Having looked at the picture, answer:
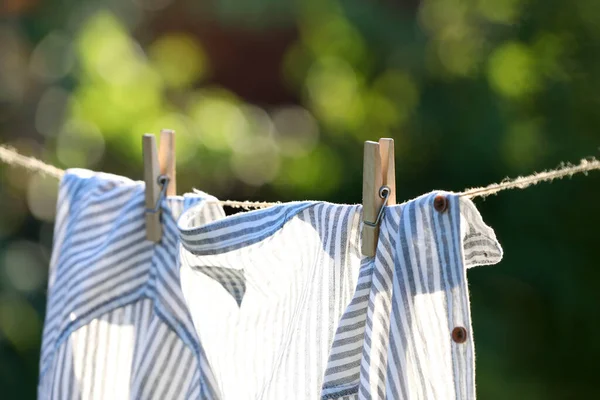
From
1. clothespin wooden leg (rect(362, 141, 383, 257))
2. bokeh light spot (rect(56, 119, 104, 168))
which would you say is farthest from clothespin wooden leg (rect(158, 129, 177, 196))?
bokeh light spot (rect(56, 119, 104, 168))

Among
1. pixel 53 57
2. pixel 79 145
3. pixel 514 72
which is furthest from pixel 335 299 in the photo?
pixel 53 57

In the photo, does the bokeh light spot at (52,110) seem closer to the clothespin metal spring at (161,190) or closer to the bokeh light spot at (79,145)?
the bokeh light spot at (79,145)

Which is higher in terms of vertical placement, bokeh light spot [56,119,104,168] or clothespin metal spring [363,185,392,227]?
bokeh light spot [56,119,104,168]

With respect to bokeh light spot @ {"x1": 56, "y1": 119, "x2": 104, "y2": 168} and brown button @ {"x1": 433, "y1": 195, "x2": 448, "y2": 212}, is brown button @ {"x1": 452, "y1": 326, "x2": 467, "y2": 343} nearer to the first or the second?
brown button @ {"x1": 433, "y1": 195, "x2": 448, "y2": 212}

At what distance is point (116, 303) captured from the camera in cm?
74

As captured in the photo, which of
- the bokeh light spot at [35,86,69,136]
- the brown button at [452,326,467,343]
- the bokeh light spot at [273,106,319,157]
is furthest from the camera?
the bokeh light spot at [35,86,69,136]

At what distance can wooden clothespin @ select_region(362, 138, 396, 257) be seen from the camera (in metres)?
0.58

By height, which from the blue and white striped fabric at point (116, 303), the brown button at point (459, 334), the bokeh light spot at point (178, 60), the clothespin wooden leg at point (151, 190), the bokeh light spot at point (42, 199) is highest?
the bokeh light spot at point (178, 60)

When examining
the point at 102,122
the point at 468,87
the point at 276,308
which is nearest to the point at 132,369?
the point at 276,308

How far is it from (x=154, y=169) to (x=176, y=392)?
0.21 metres

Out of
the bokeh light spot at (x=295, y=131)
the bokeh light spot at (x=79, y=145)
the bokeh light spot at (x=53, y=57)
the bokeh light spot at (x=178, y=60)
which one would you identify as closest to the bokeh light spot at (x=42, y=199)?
the bokeh light spot at (x=79, y=145)

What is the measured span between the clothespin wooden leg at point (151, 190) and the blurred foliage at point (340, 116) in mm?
1280

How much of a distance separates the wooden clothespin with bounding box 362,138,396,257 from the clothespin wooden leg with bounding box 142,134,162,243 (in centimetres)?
24

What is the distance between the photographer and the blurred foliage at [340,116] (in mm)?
1849
